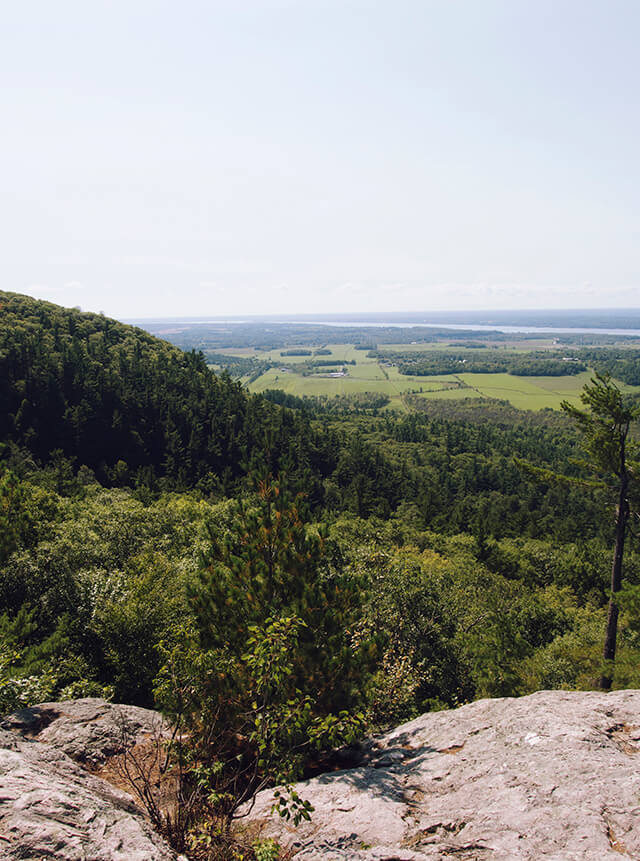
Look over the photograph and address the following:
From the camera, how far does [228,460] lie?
293 ft

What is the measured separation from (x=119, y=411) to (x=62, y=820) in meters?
86.6

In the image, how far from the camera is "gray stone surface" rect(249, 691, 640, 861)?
23.9 ft

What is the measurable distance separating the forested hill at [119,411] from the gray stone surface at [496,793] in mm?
54659

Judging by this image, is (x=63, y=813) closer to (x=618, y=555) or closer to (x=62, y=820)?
(x=62, y=820)

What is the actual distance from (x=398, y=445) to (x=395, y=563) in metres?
122

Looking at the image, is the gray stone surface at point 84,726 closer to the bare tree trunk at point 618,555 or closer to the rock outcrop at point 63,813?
the rock outcrop at point 63,813

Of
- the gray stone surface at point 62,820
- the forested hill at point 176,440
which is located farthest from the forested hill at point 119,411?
the gray stone surface at point 62,820

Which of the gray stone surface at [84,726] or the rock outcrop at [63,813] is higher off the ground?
the rock outcrop at [63,813]

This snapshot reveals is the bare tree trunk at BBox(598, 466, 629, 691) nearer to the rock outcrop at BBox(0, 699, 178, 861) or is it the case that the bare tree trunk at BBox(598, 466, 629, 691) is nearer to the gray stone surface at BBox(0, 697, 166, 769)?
the gray stone surface at BBox(0, 697, 166, 769)

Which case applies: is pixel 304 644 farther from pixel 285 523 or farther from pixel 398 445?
pixel 398 445

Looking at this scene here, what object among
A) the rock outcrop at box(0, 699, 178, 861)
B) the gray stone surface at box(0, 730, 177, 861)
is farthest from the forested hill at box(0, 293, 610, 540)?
the gray stone surface at box(0, 730, 177, 861)

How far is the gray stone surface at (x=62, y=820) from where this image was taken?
6098 millimetres

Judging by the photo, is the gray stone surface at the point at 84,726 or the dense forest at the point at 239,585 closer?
the dense forest at the point at 239,585

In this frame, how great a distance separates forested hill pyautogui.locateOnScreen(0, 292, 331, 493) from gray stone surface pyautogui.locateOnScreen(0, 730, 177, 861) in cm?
5701
